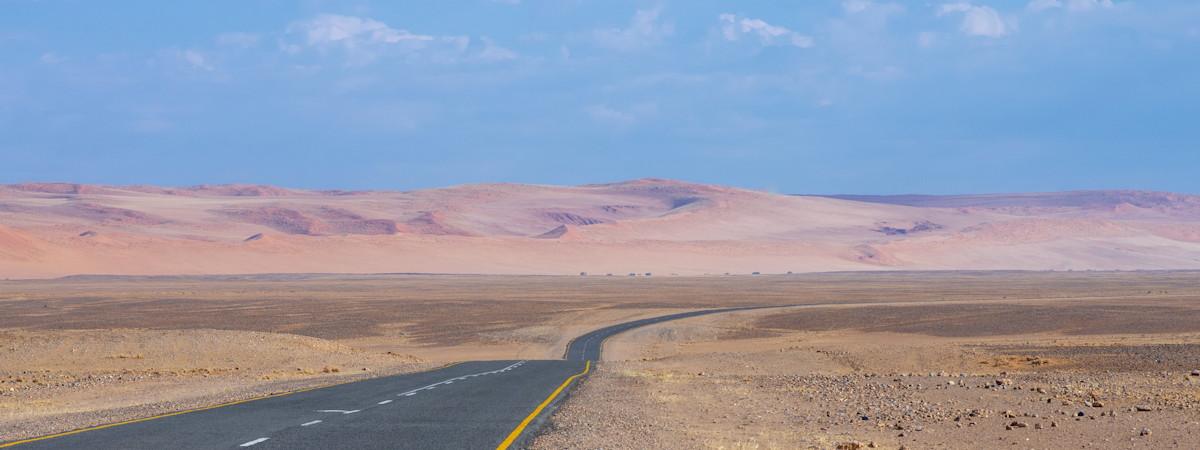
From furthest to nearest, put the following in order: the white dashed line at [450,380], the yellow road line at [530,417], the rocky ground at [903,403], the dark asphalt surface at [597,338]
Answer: the dark asphalt surface at [597,338] < the white dashed line at [450,380] < the rocky ground at [903,403] < the yellow road line at [530,417]

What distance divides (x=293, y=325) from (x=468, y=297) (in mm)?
34087

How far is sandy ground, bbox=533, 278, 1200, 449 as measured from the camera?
16.6m

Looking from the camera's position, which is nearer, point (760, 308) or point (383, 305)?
point (760, 308)

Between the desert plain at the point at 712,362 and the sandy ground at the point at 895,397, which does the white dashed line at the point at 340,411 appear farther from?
the sandy ground at the point at 895,397

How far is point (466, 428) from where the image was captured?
1762cm

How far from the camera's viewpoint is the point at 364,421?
1872 centimetres

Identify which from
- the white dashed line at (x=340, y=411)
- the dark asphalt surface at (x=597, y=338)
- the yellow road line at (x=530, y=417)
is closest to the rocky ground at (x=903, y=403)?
the yellow road line at (x=530, y=417)

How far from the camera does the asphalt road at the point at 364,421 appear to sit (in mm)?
15641

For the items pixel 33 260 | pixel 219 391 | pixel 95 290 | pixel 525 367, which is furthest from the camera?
pixel 33 260

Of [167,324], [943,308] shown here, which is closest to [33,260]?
[167,324]

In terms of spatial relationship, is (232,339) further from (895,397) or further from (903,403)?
(903,403)

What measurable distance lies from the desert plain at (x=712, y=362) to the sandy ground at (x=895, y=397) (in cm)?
7

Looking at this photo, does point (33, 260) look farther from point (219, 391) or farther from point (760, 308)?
point (219, 391)

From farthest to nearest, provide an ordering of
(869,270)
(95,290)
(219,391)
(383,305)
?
(869,270), (95,290), (383,305), (219,391)
